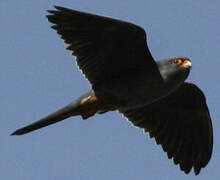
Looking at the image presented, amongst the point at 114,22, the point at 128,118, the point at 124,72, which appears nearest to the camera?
the point at 114,22

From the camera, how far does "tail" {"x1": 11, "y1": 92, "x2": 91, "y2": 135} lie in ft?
31.7

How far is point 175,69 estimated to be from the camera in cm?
955

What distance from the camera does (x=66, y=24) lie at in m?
9.38

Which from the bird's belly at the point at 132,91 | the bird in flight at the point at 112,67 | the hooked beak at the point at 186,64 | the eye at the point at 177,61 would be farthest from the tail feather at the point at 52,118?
the hooked beak at the point at 186,64

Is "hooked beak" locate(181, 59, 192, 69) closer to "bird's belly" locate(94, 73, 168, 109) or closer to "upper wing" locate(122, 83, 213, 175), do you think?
"bird's belly" locate(94, 73, 168, 109)

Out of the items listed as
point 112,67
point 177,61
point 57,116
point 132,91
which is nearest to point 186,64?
point 177,61

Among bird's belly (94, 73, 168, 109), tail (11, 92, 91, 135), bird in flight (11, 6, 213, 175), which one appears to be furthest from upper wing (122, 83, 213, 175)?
tail (11, 92, 91, 135)

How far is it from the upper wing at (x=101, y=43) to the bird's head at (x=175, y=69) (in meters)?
0.17

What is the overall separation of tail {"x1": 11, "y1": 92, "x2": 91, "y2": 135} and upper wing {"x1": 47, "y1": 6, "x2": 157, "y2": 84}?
0.48m

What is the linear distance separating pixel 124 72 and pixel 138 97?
522 mm

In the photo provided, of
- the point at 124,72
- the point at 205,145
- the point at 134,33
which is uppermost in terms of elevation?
the point at 134,33

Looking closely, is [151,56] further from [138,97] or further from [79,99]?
[79,99]

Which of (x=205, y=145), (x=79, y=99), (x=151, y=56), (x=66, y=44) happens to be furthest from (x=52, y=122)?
(x=205, y=145)

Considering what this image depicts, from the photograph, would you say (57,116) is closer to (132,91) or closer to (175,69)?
(132,91)
